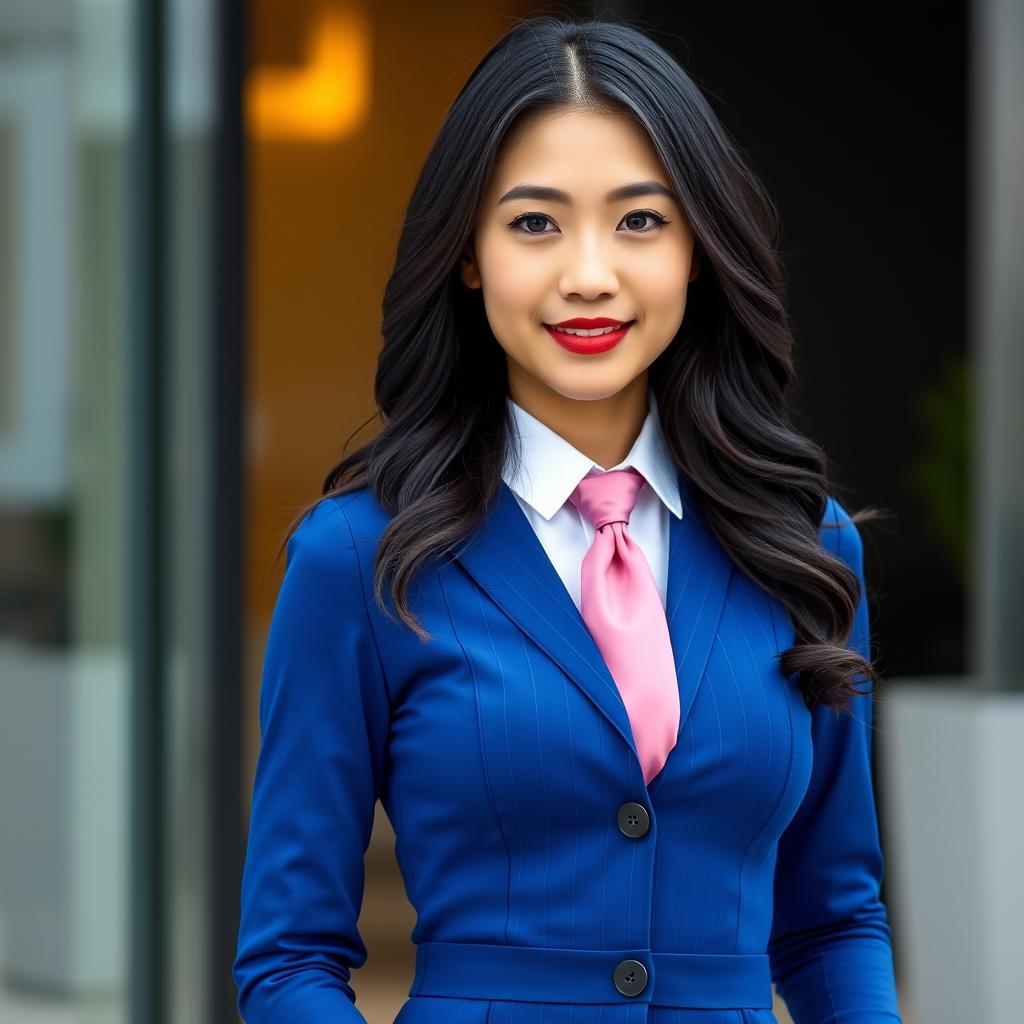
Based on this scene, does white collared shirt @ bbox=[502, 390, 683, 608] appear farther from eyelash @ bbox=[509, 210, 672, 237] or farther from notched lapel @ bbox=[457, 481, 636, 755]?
eyelash @ bbox=[509, 210, 672, 237]

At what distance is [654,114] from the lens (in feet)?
4.68

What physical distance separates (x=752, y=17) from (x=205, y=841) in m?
3.48

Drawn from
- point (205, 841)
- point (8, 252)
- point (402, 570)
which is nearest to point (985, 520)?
point (205, 841)

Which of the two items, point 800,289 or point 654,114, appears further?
point 800,289

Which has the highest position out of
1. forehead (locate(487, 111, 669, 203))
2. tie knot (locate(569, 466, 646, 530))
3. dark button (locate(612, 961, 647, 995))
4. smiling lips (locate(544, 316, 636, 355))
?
forehead (locate(487, 111, 669, 203))

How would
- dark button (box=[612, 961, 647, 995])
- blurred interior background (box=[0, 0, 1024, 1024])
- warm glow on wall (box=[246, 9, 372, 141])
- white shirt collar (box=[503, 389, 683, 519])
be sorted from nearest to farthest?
dark button (box=[612, 961, 647, 995])
white shirt collar (box=[503, 389, 683, 519])
blurred interior background (box=[0, 0, 1024, 1024])
warm glow on wall (box=[246, 9, 372, 141])

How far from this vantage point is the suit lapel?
1417 millimetres

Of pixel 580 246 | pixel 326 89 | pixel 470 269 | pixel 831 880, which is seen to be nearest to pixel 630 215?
pixel 580 246

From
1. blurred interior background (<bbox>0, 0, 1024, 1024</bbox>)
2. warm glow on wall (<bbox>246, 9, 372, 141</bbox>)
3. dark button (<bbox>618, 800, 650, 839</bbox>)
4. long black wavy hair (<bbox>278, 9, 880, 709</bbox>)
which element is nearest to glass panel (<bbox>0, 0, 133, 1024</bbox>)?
blurred interior background (<bbox>0, 0, 1024, 1024</bbox>)

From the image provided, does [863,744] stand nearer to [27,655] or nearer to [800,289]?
[27,655]

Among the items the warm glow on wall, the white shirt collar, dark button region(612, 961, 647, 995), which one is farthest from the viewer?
the warm glow on wall

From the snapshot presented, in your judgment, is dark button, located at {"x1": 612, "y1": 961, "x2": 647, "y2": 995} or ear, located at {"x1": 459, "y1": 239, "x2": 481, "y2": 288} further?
ear, located at {"x1": 459, "y1": 239, "x2": 481, "y2": 288}

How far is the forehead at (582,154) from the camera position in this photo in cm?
142

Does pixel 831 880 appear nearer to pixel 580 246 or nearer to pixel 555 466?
pixel 555 466
